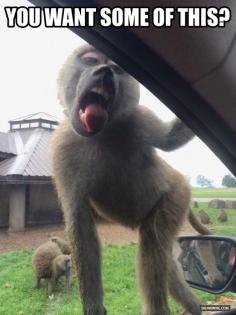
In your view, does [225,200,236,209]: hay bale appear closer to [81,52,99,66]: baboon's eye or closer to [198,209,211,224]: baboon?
[198,209,211,224]: baboon

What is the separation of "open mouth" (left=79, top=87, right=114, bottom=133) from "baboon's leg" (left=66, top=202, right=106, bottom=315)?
0.91ft

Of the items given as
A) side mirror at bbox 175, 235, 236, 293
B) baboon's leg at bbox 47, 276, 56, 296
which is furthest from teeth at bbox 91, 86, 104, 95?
baboon's leg at bbox 47, 276, 56, 296

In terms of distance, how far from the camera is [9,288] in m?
1.49

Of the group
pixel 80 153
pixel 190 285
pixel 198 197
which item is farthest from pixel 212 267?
pixel 80 153

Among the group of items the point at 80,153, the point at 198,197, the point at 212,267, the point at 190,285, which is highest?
the point at 80,153

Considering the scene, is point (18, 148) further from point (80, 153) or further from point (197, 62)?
point (197, 62)

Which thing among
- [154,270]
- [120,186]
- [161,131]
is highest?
[161,131]

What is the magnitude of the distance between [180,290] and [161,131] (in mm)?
538

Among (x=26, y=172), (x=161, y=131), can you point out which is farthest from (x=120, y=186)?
(x=26, y=172)

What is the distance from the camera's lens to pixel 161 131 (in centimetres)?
113

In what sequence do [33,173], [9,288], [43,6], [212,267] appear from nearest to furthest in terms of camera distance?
[43,6]
[212,267]
[33,173]
[9,288]

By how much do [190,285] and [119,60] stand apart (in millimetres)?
831

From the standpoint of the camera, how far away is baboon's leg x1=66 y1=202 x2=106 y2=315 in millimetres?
1143

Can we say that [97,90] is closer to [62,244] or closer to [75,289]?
[62,244]
